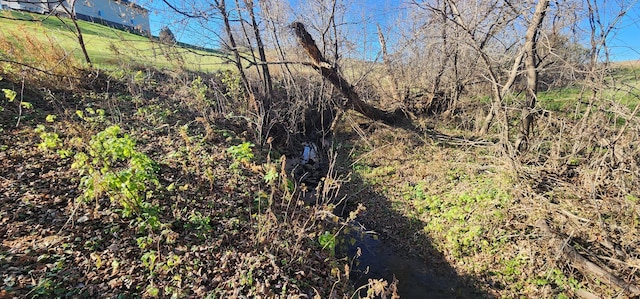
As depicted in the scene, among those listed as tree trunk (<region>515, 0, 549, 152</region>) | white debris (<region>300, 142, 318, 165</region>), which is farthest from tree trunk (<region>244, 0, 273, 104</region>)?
tree trunk (<region>515, 0, 549, 152</region>)

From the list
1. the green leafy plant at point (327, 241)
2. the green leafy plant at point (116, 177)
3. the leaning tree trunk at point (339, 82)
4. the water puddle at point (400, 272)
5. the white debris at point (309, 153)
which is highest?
the leaning tree trunk at point (339, 82)

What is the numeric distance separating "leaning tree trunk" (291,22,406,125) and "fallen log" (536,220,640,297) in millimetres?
5566

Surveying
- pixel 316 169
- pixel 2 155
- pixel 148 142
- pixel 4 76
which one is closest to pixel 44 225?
pixel 2 155

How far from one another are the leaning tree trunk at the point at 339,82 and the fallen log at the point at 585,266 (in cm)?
557

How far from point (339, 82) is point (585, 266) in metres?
6.14

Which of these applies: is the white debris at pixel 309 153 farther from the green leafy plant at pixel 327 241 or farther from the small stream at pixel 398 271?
the green leafy plant at pixel 327 241

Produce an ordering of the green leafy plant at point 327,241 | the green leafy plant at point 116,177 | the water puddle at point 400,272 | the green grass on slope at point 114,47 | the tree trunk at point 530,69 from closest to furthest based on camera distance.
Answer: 1. the green leafy plant at point 116,177
2. the green leafy plant at point 327,241
3. the water puddle at point 400,272
4. the tree trunk at point 530,69
5. the green grass on slope at point 114,47

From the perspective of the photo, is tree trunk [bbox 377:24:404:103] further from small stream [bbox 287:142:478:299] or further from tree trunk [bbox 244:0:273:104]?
small stream [bbox 287:142:478:299]

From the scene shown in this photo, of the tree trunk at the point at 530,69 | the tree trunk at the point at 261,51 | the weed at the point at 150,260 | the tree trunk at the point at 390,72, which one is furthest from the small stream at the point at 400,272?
the tree trunk at the point at 390,72

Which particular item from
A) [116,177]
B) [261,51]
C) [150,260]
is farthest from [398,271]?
[261,51]

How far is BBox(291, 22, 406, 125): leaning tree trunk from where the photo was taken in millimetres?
7141

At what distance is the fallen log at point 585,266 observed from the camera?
3611 millimetres

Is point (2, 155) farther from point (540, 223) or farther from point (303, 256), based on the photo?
point (540, 223)

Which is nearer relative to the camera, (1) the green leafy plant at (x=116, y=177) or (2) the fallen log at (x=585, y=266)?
(1) the green leafy plant at (x=116, y=177)
